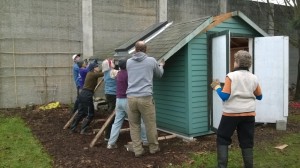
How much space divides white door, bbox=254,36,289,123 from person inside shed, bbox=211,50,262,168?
362 centimetres

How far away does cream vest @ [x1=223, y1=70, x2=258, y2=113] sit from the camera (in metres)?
4.57

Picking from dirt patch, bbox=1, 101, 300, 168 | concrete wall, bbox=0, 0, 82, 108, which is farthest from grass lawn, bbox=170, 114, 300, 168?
concrete wall, bbox=0, 0, 82, 108

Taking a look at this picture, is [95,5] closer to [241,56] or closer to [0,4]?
[0,4]

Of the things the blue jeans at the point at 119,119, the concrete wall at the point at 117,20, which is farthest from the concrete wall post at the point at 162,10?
the blue jeans at the point at 119,119

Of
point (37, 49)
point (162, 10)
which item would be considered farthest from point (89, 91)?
point (162, 10)

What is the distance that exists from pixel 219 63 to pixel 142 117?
2.23 meters

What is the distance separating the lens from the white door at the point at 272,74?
794 cm

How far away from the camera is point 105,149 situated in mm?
6383

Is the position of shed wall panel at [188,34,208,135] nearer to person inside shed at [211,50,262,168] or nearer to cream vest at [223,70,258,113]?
person inside shed at [211,50,262,168]

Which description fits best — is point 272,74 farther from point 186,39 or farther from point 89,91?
point 89,91

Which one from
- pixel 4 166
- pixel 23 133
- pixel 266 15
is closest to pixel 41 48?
pixel 23 133

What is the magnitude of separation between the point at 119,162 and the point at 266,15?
48.8 ft

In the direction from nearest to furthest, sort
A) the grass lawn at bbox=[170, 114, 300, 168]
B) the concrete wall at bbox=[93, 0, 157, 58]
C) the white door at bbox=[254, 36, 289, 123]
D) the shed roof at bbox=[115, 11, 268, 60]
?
the grass lawn at bbox=[170, 114, 300, 168]
the shed roof at bbox=[115, 11, 268, 60]
the white door at bbox=[254, 36, 289, 123]
the concrete wall at bbox=[93, 0, 157, 58]

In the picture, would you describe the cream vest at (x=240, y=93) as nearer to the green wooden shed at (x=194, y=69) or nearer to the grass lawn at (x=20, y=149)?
the green wooden shed at (x=194, y=69)
